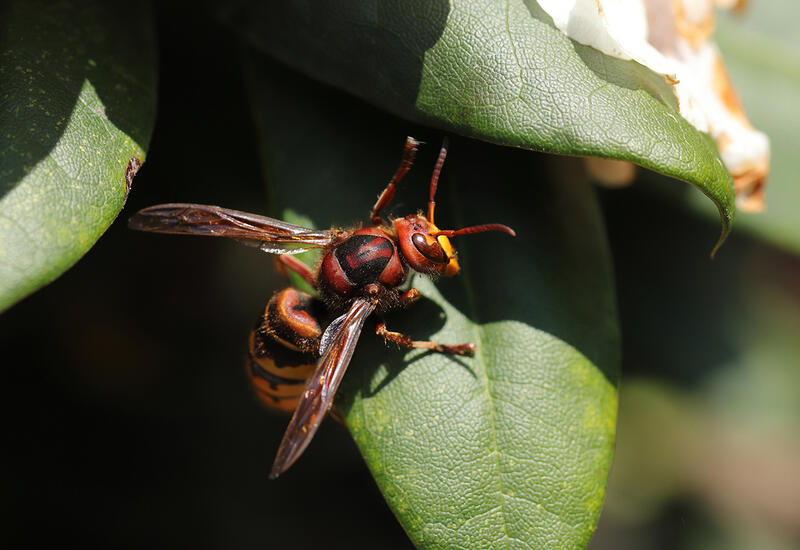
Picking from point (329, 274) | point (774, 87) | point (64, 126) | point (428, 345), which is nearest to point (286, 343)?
point (329, 274)

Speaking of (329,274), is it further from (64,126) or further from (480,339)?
(64,126)

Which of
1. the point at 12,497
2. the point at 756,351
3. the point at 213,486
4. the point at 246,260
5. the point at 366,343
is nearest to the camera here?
the point at 366,343

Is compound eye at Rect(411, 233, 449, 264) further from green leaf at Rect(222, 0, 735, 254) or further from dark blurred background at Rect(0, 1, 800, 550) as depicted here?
dark blurred background at Rect(0, 1, 800, 550)

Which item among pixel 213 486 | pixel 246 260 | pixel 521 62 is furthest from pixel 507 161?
pixel 213 486

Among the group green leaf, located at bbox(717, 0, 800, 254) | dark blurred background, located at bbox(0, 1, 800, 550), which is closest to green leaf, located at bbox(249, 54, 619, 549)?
dark blurred background, located at bbox(0, 1, 800, 550)

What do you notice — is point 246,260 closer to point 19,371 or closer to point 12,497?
point 19,371
